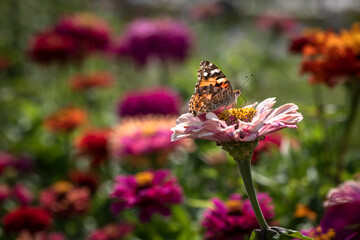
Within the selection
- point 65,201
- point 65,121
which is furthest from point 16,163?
point 65,201

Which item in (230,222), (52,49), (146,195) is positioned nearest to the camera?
(230,222)

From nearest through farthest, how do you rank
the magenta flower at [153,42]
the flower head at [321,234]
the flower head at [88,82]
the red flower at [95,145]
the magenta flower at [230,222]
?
the flower head at [321,234], the magenta flower at [230,222], the red flower at [95,145], the magenta flower at [153,42], the flower head at [88,82]

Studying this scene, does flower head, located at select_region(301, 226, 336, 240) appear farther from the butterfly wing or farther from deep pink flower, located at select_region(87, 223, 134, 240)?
deep pink flower, located at select_region(87, 223, 134, 240)

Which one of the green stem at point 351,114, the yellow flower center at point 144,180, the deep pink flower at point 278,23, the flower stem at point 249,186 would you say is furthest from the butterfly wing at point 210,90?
the deep pink flower at point 278,23

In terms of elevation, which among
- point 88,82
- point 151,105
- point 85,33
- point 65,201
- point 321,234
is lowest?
point 321,234

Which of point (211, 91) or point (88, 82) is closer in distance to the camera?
point (211, 91)

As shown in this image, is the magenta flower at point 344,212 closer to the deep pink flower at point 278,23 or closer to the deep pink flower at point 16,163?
the deep pink flower at point 16,163

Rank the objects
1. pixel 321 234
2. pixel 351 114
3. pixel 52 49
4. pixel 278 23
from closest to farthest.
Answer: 1. pixel 321 234
2. pixel 351 114
3. pixel 52 49
4. pixel 278 23

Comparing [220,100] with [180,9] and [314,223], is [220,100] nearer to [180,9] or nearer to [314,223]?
[314,223]

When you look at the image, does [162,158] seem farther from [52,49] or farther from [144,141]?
[52,49]
